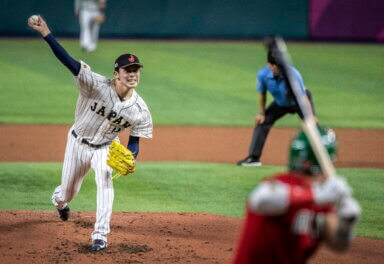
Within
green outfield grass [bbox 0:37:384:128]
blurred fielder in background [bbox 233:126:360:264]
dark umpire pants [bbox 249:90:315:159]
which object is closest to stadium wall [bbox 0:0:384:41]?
green outfield grass [bbox 0:37:384:128]

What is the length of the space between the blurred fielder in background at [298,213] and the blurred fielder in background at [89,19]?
719 inches

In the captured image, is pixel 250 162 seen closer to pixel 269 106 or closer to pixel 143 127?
pixel 269 106

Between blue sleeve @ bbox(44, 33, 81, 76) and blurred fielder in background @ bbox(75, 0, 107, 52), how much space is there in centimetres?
1538

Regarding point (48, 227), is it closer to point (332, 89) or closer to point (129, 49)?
point (332, 89)

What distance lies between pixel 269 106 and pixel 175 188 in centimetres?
206

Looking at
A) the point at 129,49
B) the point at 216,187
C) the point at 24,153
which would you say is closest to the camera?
the point at 216,187

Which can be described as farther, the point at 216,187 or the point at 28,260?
the point at 216,187

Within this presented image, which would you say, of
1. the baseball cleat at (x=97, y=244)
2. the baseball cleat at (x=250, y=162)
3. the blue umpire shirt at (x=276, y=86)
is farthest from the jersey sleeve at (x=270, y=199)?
the baseball cleat at (x=250, y=162)

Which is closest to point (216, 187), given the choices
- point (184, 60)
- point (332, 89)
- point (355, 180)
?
point (355, 180)

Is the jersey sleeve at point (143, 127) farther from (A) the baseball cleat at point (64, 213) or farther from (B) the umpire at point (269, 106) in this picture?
(B) the umpire at point (269, 106)

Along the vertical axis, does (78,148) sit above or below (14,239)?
above

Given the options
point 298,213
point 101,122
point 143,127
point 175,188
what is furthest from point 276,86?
point 298,213

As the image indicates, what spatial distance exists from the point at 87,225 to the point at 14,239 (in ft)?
2.67

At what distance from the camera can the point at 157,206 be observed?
8281 millimetres
